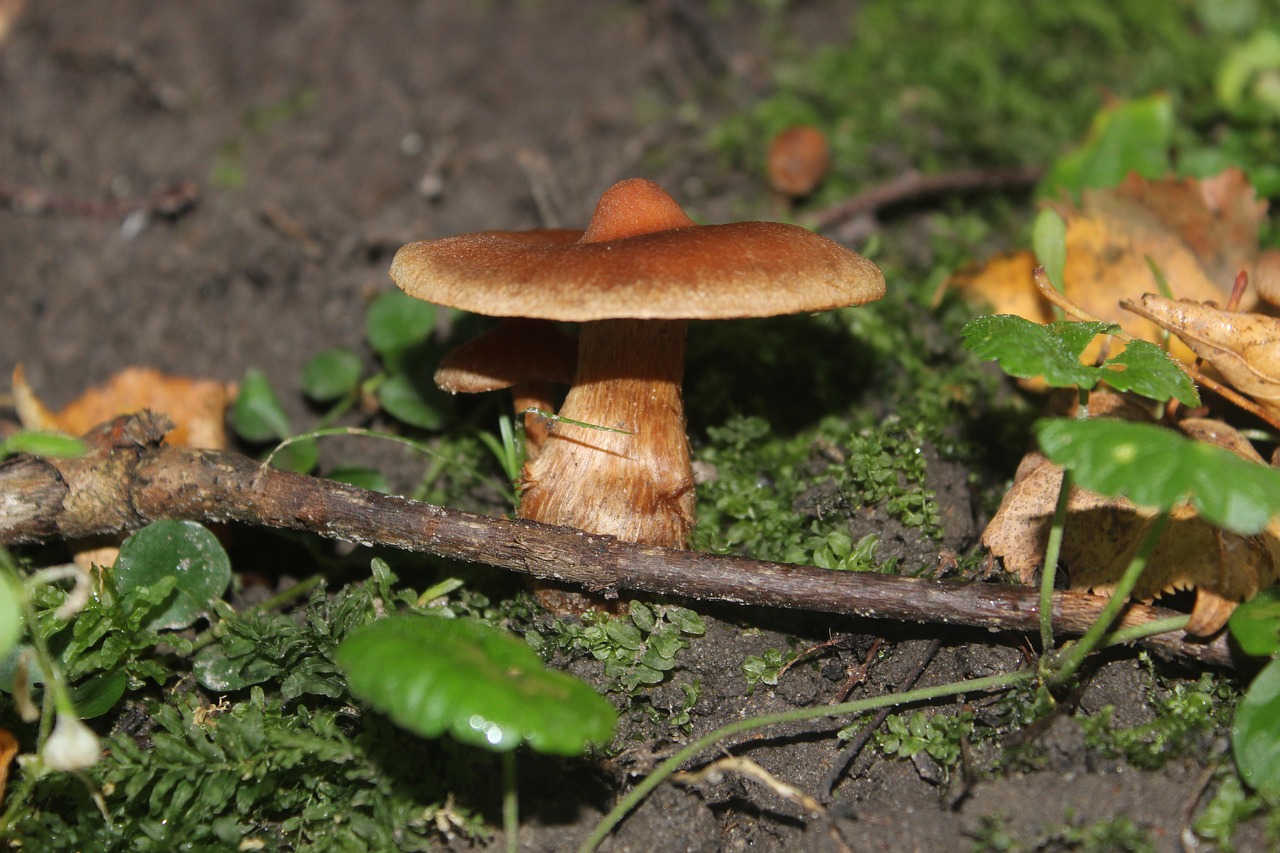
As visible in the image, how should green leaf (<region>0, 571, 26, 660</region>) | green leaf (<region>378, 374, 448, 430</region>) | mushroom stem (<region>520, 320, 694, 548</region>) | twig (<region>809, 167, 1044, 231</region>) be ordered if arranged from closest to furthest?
1. green leaf (<region>0, 571, 26, 660</region>)
2. mushroom stem (<region>520, 320, 694, 548</region>)
3. green leaf (<region>378, 374, 448, 430</region>)
4. twig (<region>809, 167, 1044, 231</region>)

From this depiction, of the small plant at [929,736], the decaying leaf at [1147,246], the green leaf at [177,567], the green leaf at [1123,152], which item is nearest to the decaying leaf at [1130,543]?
the small plant at [929,736]

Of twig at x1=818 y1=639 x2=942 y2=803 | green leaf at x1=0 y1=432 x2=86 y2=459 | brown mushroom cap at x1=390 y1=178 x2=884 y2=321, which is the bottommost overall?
twig at x1=818 y1=639 x2=942 y2=803

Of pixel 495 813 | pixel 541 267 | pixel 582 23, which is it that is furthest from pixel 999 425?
pixel 582 23

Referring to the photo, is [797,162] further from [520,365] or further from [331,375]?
[331,375]

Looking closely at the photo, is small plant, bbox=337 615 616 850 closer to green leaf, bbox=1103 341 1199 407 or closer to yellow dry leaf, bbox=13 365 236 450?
green leaf, bbox=1103 341 1199 407

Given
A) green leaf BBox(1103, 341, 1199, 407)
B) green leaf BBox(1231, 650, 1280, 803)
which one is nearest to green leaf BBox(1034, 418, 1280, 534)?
green leaf BBox(1103, 341, 1199, 407)

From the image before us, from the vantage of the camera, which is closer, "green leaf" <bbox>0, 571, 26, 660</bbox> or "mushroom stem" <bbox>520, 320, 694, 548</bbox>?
"green leaf" <bbox>0, 571, 26, 660</bbox>

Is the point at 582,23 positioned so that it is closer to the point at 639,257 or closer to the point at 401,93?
the point at 401,93
